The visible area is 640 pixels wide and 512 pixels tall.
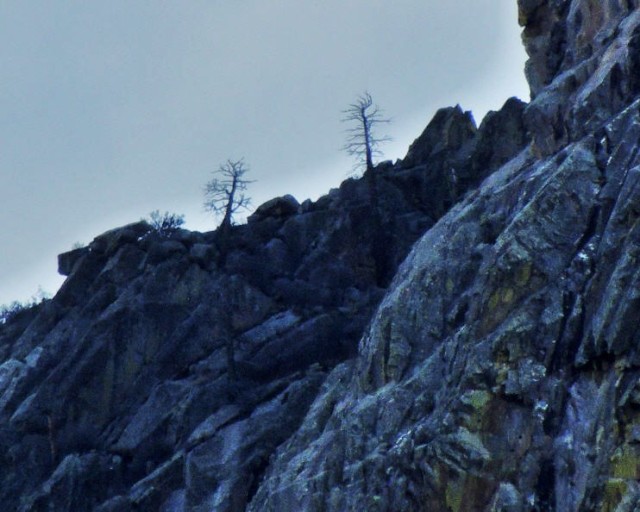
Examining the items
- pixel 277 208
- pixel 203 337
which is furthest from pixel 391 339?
pixel 277 208

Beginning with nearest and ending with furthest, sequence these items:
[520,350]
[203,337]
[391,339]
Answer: [520,350] < [391,339] < [203,337]

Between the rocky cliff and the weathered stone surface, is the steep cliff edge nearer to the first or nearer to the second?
the rocky cliff

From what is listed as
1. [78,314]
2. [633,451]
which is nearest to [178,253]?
[78,314]

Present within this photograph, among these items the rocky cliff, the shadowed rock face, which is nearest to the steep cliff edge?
the rocky cliff

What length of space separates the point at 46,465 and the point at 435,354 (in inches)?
787

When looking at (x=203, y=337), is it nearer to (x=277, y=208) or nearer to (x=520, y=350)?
(x=277, y=208)

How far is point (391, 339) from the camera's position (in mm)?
39438

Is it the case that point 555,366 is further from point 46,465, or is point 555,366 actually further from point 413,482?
point 46,465

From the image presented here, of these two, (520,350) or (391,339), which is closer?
(520,350)

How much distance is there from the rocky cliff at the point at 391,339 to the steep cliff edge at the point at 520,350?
67 mm

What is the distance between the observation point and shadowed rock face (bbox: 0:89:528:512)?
151 ft

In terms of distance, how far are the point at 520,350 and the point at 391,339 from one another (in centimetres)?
661

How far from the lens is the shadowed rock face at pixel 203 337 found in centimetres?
4597

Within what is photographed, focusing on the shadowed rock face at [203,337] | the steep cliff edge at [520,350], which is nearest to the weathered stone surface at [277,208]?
the shadowed rock face at [203,337]
